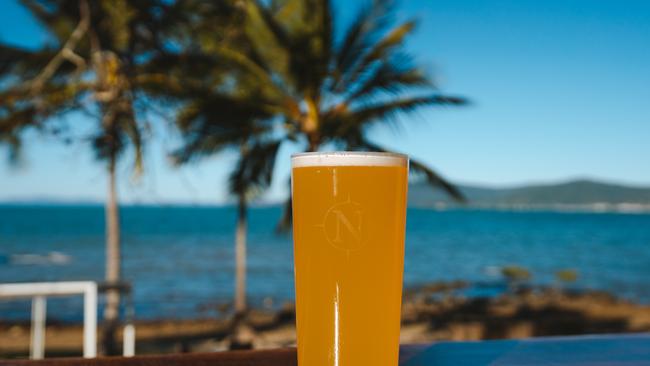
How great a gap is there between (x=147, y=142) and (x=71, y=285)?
Answer: 3.61m

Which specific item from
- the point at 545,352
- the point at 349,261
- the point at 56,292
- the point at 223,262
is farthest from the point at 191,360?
the point at 223,262

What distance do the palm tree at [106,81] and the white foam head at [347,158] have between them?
5.44 meters

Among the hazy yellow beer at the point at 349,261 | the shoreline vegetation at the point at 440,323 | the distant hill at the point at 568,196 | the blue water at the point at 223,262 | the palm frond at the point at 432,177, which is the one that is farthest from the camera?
the distant hill at the point at 568,196

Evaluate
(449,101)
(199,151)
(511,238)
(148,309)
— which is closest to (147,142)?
(199,151)

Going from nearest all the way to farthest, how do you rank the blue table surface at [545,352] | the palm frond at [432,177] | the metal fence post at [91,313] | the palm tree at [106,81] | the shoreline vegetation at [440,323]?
the blue table surface at [545,352], the metal fence post at [91,313], the palm tree at [106,81], the palm frond at [432,177], the shoreline vegetation at [440,323]

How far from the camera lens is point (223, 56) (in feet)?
23.5

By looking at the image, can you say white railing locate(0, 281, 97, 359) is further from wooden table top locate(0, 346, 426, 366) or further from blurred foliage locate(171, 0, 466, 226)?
blurred foliage locate(171, 0, 466, 226)

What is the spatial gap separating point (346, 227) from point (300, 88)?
21.3ft

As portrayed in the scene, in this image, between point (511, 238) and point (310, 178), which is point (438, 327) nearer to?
point (310, 178)

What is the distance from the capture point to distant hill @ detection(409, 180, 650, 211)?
421ft

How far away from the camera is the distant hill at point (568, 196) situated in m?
128

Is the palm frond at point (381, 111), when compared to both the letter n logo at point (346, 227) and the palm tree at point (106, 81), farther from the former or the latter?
the letter n logo at point (346, 227)

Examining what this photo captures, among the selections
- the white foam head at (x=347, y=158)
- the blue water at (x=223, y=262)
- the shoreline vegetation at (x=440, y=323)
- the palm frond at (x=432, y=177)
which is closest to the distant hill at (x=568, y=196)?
the blue water at (x=223, y=262)

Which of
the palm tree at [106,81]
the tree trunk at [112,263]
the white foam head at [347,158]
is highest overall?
the palm tree at [106,81]
